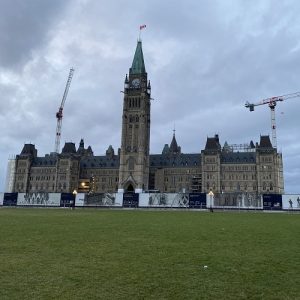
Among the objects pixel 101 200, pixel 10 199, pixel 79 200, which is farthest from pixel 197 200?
pixel 10 199

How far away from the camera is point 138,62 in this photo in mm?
173250

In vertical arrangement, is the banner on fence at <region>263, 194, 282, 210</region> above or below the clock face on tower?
below

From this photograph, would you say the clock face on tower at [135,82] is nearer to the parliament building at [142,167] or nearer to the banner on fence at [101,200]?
the parliament building at [142,167]

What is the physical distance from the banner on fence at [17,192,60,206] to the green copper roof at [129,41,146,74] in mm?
95328

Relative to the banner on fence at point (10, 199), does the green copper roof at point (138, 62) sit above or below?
above

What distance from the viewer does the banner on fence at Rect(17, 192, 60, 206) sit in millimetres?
85875

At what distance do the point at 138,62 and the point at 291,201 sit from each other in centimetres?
11614

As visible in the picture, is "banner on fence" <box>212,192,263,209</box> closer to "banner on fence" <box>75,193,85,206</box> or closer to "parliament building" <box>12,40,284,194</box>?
"banner on fence" <box>75,193,85,206</box>

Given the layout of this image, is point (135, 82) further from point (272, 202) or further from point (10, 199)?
point (272, 202)

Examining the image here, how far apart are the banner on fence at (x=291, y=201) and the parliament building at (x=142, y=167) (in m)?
72.8

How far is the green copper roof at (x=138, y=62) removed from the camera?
170 meters

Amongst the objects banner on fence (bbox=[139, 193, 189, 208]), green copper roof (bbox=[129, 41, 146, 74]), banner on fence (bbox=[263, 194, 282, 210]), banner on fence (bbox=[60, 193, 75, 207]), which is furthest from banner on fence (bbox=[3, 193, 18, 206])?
green copper roof (bbox=[129, 41, 146, 74])

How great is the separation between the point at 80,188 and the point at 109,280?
549 ft

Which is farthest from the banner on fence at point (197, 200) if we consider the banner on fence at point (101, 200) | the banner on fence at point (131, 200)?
the banner on fence at point (101, 200)
